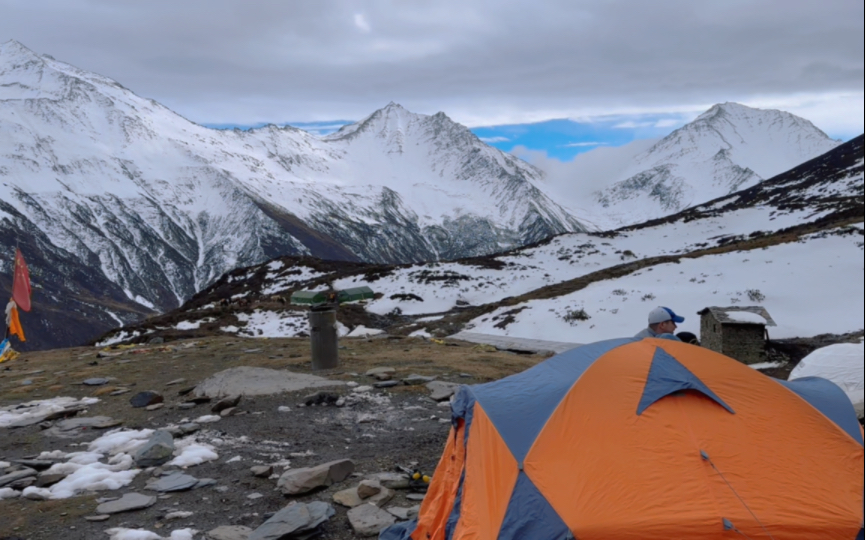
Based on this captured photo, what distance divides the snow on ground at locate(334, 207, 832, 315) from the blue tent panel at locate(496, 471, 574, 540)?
42.5 metres

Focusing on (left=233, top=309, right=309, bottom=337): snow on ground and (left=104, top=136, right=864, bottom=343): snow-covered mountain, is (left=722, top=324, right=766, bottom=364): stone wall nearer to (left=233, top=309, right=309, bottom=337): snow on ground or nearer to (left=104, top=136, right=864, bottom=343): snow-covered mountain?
(left=104, top=136, right=864, bottom=343): snow-covered mountain

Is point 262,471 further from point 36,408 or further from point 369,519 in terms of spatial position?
point 36,408

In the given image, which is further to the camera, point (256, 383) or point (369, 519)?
point (256, 383)

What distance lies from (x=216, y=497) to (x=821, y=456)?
20.5 feet

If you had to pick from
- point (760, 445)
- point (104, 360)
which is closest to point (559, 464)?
point (760, 445)

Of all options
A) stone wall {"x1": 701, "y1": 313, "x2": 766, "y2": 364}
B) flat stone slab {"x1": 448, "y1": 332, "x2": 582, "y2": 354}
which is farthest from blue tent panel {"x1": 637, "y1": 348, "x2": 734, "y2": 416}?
stone wall {"x1": 701, "y1": 313, "x2": 766, "y2": 364}

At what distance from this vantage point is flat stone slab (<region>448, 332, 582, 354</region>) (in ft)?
74.4

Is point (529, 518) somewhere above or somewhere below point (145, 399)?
above

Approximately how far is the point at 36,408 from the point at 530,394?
34.5 ft

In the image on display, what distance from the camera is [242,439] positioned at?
989cm

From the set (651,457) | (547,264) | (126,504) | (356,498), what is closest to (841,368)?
(651,457)

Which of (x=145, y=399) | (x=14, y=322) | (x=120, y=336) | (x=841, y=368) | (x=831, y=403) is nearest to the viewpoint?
(x=831, y=403)

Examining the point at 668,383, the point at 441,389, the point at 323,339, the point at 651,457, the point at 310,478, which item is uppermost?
the point at 668,383

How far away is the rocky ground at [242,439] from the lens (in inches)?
277
